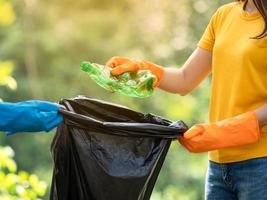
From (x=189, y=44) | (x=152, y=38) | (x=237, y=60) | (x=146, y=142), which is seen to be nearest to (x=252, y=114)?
(x=237, y=60)

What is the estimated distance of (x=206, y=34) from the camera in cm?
218

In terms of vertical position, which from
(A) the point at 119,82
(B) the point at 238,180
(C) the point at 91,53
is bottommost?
(C) the point at 91,53

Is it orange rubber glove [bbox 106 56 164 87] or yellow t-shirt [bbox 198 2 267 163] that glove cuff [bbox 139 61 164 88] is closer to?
orange rubber glove [bbox 106 56 164 87]

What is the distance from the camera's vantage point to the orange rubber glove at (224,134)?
190 centimetres

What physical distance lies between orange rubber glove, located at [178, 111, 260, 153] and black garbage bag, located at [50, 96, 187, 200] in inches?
2.0

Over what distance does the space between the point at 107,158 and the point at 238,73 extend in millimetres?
420

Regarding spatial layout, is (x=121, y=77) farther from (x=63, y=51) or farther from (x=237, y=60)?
(x=63, y=51)

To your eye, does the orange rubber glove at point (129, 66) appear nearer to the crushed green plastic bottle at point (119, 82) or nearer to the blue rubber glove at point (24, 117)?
the crushed green plastic bottle at point (119, 82)

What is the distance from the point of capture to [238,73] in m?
1.96

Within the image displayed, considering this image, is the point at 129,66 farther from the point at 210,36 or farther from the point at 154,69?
the point at 210,36

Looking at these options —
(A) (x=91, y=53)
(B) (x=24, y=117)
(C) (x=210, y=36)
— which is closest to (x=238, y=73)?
(C) (x=210, y=36)

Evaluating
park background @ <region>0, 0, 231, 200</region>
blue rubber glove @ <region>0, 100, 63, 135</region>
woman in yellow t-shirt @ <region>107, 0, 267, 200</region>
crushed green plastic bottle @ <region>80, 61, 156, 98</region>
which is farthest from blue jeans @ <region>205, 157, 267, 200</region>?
park background @ <region>0, 0, 231, 200</region>

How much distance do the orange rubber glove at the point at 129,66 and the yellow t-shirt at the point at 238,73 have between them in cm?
20

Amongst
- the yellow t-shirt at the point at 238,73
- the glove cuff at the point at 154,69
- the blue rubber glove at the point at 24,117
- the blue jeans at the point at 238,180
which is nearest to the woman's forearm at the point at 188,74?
the glove cuff at the point at 154,69
